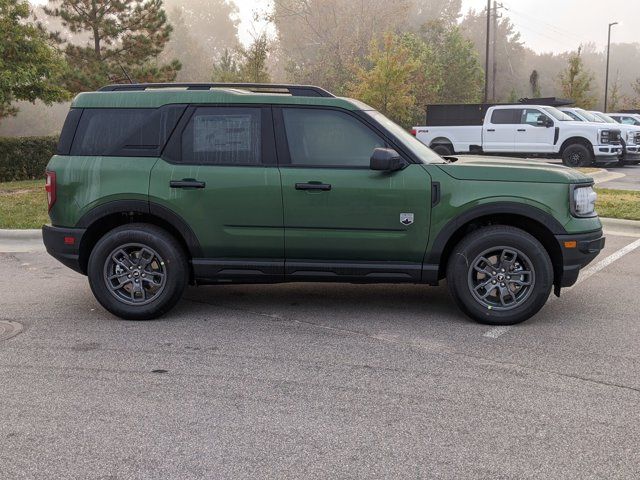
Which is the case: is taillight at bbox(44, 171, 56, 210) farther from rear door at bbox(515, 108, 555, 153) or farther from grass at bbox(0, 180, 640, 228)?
rear door at bbox(515, 108, 555, 153)

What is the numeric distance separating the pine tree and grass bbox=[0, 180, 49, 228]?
2.59 metres

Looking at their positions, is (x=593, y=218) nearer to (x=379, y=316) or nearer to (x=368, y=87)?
(x=379, y=316)

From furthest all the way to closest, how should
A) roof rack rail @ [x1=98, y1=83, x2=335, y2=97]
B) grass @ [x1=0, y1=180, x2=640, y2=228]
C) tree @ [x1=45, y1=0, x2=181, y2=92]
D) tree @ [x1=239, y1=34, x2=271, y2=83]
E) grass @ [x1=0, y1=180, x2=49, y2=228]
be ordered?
1. tree @ [x1=239, y1=34, x2=271, y2=83]
2. tree @ [x1=45, y1=0, x2=181, y2=92]
3. grass @ [x1=0, y1=180, x2=640, y2=228]
4. grass @ [x1=0, y1=180, x2=49, y2=228]
5. roof rack rail @ [x1=98, y1=83, x2=335, y2=97]

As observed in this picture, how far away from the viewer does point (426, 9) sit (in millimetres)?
91312

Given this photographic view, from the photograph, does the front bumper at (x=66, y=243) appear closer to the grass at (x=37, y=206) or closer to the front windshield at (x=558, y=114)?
the grass at (x=37, y=206)

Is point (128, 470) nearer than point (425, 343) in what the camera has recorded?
Yes

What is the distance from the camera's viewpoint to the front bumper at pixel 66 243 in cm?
550

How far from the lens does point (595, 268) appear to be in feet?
24.5

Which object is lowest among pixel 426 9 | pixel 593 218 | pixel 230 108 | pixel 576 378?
pixel 576 378

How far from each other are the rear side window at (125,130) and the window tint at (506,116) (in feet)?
59.8

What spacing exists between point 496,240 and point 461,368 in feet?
4.18

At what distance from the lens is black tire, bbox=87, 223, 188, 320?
544 cm

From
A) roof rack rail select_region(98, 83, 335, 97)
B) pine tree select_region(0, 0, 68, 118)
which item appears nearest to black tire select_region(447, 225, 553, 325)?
roof rack rail select_region(98, 83, 335, 97)

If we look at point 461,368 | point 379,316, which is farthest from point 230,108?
point 461,368
